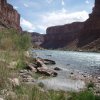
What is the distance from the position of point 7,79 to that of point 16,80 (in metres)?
0.87

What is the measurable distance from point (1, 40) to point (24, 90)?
16.2m

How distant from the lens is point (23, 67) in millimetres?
25500

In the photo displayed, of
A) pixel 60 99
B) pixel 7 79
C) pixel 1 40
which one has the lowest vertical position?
pixel 60 99

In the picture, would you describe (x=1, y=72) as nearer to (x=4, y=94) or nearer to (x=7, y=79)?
(x=7, y=79)

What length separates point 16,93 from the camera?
9.52 meters

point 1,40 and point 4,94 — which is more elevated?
point 1,40

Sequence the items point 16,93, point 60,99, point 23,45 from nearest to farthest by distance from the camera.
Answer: point 16,93 → point 60,99 → point 23,45

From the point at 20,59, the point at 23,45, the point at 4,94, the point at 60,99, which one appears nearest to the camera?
the point at 4,94

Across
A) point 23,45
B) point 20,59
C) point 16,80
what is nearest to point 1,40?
point 20,59

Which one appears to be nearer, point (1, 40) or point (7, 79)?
point (7, 79)

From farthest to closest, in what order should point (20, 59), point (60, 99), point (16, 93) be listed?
Result: point (20, 59) < point (60, 99) < point (16, 93)

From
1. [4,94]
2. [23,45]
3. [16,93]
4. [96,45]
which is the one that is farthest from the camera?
[96,45]

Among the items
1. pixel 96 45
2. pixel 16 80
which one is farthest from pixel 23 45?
pixel 96 45

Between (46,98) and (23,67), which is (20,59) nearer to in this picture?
(23,67)
